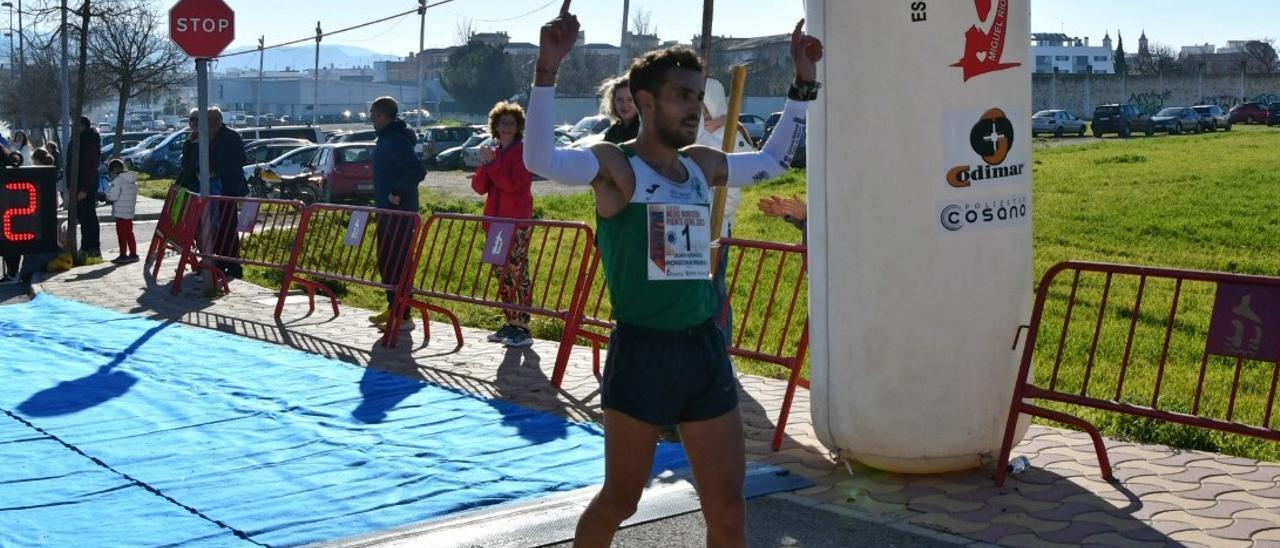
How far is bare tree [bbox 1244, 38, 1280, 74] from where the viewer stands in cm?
11775

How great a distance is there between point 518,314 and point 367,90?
162 m

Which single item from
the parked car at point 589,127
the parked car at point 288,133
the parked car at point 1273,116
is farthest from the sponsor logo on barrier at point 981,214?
the parked car at point 1273,116

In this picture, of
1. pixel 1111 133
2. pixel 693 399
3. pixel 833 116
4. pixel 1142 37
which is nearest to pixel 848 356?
pixel 833 116

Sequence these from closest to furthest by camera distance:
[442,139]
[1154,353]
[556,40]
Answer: [556,40]
[1154,353]
[442,139]

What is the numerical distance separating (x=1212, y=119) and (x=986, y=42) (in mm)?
62463

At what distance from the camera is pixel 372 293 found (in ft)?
49.5

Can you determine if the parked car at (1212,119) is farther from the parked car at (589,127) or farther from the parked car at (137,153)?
the parked car at (137,153)

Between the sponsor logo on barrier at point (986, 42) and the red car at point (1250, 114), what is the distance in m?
68.6

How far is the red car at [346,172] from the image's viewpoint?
3347 cm

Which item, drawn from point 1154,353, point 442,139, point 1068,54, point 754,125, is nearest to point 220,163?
point 1154,353

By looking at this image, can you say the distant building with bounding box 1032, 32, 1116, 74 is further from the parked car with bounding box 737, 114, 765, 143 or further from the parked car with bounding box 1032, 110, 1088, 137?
the parked car with bounding box 737, 114, 765, 143

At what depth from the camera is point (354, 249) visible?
13.2 m

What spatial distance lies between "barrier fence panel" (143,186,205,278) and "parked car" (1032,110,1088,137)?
52.6 meters

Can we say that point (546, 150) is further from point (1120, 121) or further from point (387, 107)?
point (1120, 121)
